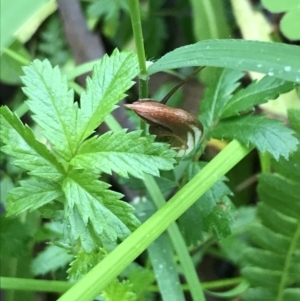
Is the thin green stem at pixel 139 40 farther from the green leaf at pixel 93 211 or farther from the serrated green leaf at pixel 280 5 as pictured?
the serrated green leaf at pixel 280 5

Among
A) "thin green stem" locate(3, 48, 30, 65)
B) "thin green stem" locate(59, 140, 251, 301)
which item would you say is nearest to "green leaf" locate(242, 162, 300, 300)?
"thin green stem" locate(59, 140, 251, 301)

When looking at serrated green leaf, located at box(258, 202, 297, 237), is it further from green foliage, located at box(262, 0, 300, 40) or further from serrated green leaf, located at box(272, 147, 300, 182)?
green foliage, located at box(262, 0, 300, 40)

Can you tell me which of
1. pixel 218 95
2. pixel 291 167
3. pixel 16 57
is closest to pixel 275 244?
pixel 291 167

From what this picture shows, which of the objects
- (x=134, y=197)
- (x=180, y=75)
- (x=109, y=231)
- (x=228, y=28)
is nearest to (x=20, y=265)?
(x=134, y=197)

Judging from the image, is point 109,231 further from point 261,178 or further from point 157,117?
point 261,178

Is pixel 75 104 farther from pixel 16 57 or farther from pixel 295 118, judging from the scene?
pixel 16 57

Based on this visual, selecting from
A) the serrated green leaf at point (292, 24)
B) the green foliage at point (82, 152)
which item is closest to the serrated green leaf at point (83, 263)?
the green foliage at point (82, 152)
